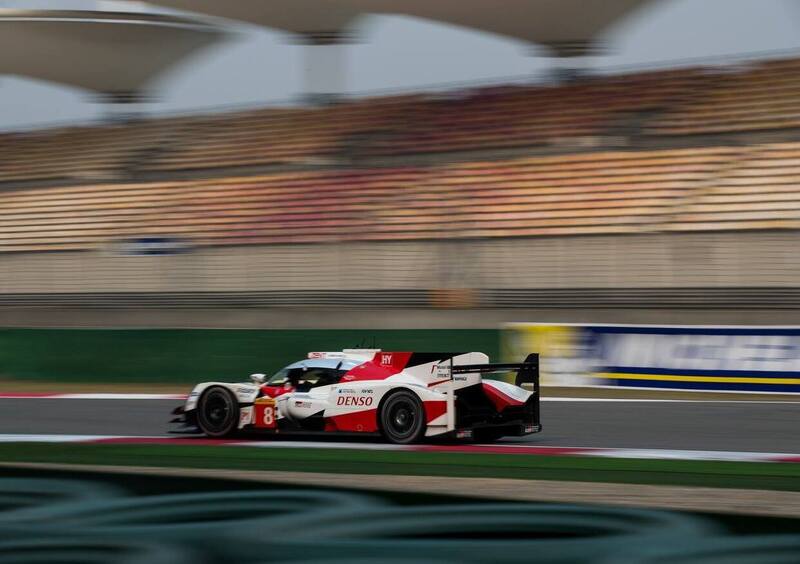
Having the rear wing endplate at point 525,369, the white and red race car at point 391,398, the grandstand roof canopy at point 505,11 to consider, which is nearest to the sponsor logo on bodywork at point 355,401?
the white and red race car at point 391,398

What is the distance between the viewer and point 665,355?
15.8 m

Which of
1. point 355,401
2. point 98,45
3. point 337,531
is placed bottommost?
Answer: point 337,531

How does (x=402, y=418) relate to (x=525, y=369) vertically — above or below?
below

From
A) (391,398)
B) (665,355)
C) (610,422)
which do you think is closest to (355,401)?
(391,398)

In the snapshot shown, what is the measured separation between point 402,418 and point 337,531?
4755mm

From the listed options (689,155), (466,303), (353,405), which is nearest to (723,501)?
(353,405)

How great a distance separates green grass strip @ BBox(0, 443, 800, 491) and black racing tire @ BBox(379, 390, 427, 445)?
60 cm

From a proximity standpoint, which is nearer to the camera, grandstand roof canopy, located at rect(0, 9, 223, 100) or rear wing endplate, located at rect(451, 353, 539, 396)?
rear wing endplate, located at rect(451, 353, 539, 396)

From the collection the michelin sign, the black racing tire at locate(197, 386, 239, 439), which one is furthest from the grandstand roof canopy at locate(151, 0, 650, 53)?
the black racing tire at locate(197, 386, 239, 439)

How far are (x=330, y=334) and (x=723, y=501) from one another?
10.9m

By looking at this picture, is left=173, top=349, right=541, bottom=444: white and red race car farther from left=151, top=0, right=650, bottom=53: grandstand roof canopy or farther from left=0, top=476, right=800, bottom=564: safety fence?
left=151, top=0, right=650, bottom=53: grandstand roof canopy

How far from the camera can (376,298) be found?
21.3 meters

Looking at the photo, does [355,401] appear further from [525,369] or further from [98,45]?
[98,45]

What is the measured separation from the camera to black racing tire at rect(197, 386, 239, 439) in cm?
1055
